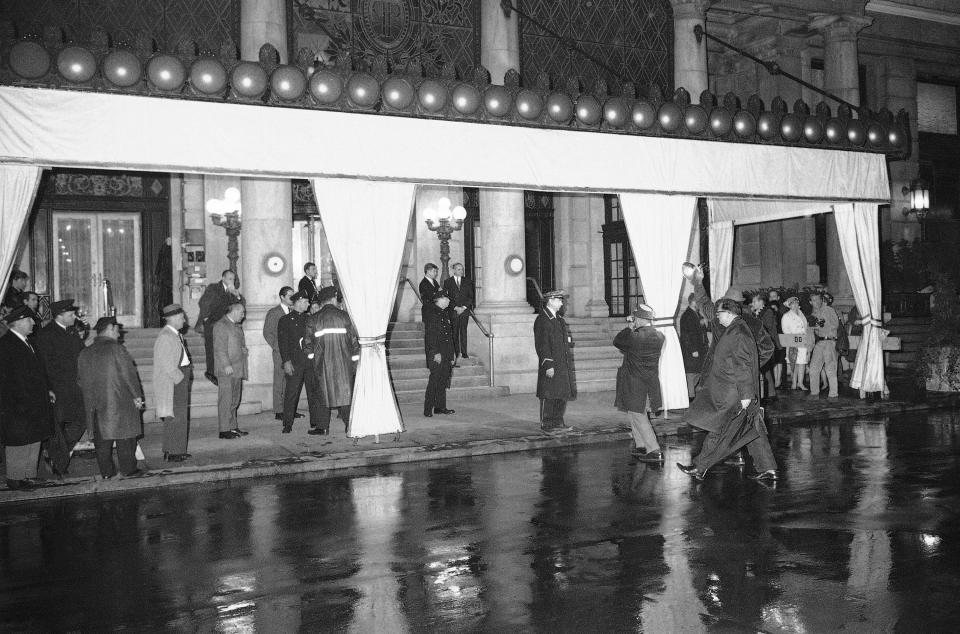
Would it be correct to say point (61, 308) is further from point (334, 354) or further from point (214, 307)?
point (334, 354)

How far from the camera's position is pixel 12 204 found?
9.39m

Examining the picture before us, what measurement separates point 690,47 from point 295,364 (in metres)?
11.2

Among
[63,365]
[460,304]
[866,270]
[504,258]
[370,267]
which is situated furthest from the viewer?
[504,258]

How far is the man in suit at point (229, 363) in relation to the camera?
1216 cm

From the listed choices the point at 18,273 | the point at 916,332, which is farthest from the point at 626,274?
the point at 18,273

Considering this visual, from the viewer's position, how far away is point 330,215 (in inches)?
437

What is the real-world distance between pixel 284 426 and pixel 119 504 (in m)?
3.98

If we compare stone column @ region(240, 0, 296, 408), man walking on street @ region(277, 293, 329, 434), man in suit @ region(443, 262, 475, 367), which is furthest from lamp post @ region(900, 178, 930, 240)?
man walking on street @ region(277, 293, 329, 434)

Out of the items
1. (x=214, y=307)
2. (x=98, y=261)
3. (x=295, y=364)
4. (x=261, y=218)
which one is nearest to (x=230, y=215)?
(x=261, y=218)

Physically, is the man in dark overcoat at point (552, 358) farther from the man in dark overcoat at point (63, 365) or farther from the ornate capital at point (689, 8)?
the ornate capital at point (689, 8)

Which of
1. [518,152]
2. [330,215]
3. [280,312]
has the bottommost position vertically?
[280,312]

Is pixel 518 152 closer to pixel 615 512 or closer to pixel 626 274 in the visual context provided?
pixel 615 512

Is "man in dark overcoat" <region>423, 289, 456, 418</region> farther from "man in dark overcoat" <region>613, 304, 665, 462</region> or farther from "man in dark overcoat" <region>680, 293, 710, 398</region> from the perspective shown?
"man in dark overcoat" <region>613, 304, 665, 462</region>

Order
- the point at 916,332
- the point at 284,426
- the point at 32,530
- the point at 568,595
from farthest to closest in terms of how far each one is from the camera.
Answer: the point at 916,332
the point at 284,426
the point at 32,530
the point at 568,595
